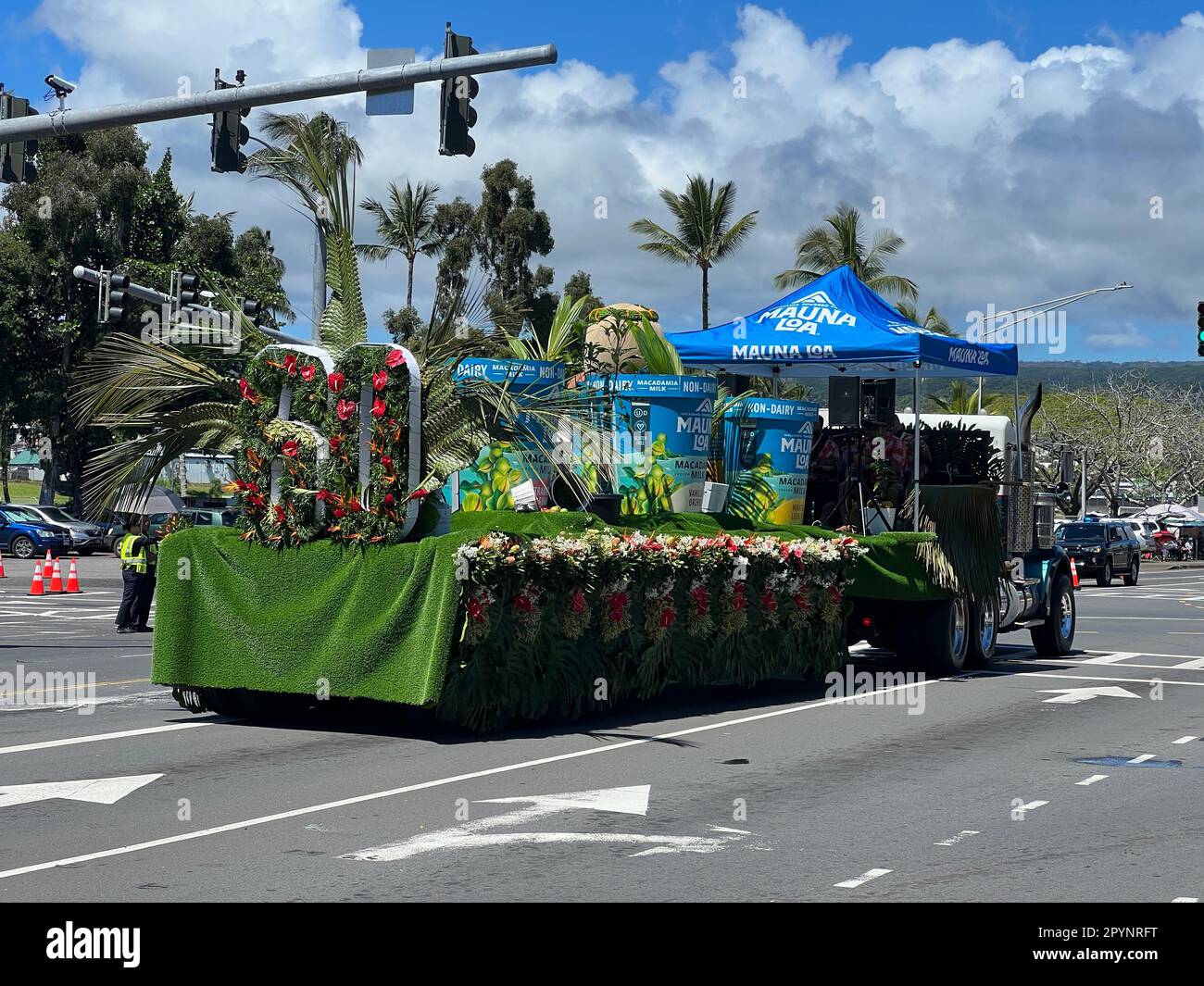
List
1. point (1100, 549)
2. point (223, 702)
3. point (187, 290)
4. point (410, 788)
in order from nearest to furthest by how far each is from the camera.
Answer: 1. point (410, 788)
2. point (223, 702)
3. point (187, 290)
4. point (1100, 549)

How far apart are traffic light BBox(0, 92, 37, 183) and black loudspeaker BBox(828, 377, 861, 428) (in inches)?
365

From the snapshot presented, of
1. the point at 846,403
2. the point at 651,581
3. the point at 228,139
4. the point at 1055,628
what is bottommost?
the point at 1055,628

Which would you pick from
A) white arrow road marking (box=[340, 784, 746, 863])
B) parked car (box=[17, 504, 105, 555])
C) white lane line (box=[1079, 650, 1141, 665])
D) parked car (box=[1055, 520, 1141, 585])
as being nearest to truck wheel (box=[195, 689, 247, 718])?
white arrow road marking (box=[340, 784, 746, 863])

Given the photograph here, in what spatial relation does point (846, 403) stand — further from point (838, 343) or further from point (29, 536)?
point (29, 536)

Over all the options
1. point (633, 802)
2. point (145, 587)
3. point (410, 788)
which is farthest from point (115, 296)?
point (633, 802)

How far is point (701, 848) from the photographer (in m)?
7.83

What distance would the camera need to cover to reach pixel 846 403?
57.6 feet

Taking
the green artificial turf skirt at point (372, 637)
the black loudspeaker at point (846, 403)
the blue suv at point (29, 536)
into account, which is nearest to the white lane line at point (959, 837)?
the green artificial turf skirt at point (372, 637)

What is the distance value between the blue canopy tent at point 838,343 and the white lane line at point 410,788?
4.07m

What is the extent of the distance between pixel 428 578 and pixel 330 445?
4.84ft

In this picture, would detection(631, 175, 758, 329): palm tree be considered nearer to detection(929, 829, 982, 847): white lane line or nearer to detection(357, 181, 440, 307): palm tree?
detection(357, 181, 440, 307): palm tree

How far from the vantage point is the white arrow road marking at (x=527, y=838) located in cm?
771
